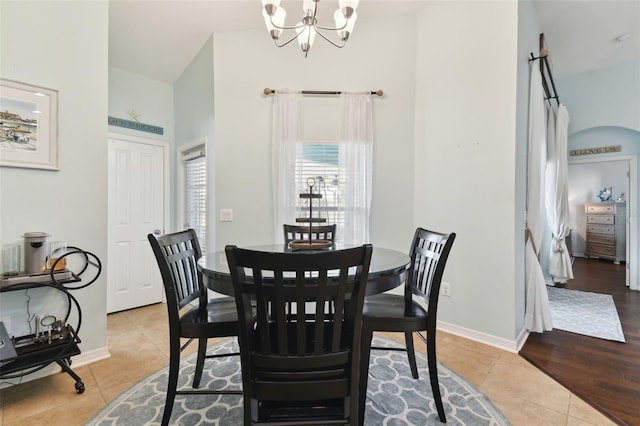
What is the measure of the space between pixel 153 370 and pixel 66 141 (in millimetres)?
1740

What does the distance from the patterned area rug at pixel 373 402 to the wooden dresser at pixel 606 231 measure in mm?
6783

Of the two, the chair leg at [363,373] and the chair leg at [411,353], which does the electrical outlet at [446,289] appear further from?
the chair leg at [363,373]

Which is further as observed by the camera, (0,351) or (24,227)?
(24,227)

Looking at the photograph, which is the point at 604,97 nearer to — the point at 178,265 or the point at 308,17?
the point at 308,17

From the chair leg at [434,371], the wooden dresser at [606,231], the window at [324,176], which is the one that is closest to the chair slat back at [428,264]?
the chair leg at [434,371]

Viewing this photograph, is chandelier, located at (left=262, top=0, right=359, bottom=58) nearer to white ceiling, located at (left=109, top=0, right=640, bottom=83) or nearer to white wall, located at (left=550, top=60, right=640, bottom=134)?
white ceiling, located at (left=109, top=0, right=640, bottom=83)

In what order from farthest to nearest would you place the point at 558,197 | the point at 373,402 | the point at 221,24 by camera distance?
1. the point at 558,197
2. the point at 221,24
3. the point at 373,402

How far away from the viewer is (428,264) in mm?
1718

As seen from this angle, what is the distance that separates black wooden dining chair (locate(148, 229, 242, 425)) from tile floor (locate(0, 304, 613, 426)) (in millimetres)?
613

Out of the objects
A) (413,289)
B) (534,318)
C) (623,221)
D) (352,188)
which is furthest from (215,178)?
(623,221)

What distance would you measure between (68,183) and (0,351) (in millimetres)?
1081

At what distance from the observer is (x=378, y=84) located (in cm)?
296

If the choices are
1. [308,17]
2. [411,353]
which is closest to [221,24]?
[308,17]

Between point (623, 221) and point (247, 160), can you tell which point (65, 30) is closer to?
point (247, 160)
